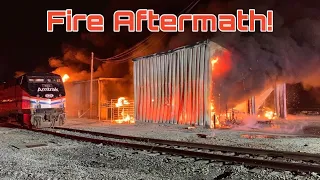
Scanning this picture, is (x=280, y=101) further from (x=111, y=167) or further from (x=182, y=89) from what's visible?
(x=111, y=167)

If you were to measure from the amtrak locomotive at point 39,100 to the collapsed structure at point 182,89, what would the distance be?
17.6 ft

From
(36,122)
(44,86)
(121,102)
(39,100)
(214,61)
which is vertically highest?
(214,61)

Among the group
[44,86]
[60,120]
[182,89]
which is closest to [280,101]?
[182,89]

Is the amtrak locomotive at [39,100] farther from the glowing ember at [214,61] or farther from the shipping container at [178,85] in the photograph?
the glowing ember at [214,61]

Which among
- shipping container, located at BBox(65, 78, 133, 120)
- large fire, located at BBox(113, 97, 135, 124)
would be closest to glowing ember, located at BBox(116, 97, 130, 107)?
large fire, located at BBox(113, 97, 135, 124)

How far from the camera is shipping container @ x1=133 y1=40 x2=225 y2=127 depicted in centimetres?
1660

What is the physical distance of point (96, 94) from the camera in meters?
27.5

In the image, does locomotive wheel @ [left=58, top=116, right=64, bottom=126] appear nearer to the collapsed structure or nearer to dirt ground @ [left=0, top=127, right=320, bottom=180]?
the collapsed structure

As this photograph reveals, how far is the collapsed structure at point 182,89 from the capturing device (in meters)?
16.6

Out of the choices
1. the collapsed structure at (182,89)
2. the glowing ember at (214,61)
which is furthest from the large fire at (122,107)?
the glowing ember at (214,61)

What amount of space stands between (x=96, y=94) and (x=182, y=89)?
38.4 feet

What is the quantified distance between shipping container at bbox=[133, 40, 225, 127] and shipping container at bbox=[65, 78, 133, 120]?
6371mm

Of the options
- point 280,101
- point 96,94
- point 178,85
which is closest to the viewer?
point 178,85

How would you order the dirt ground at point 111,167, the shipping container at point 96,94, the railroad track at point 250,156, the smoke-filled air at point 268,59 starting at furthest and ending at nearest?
1. the shipping container at point 96,94
2. the smoke-filled air at point 268,59
3. the railroad track at point 250,156
4. the dirt ground at point 111,167
